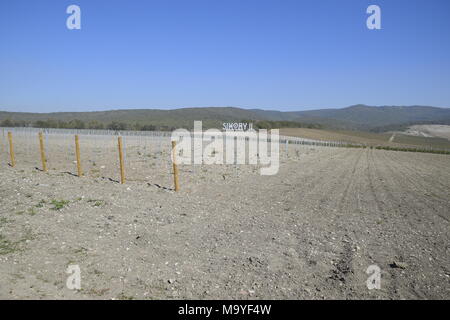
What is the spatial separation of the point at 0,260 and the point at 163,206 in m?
4.06

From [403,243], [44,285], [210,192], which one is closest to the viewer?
[44,285]

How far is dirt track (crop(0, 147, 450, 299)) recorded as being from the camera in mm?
4566

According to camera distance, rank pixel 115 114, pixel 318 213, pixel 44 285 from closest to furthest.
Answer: pixel 44 285 → pixel 318 213 → pixel 115 114

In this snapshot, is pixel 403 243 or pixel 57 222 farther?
pixel 57 222

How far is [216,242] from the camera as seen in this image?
631 centimetres

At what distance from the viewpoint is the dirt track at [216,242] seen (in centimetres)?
457

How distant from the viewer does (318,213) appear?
8.52 m

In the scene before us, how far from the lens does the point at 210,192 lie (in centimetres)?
1084

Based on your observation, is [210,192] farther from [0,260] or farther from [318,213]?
[0,260]

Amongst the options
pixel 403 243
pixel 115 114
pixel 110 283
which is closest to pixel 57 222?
pixel 110 283
